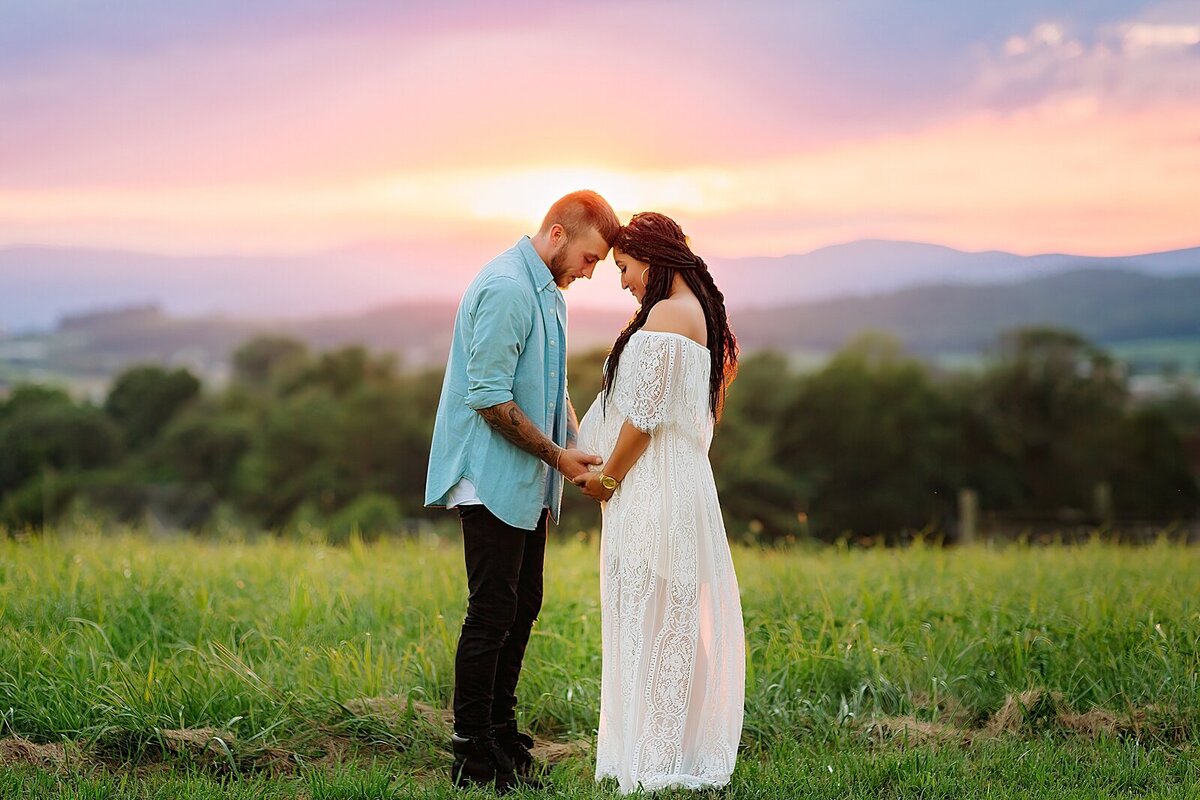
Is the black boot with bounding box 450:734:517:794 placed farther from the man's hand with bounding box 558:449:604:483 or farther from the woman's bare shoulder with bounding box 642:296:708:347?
the woman's bare shoulder with bounding box 642:296:708:347

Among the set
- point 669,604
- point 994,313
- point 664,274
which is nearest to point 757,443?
point 994,313

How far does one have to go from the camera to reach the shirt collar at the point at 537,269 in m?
4.50

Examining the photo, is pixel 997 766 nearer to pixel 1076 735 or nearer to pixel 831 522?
pixel 1076 735

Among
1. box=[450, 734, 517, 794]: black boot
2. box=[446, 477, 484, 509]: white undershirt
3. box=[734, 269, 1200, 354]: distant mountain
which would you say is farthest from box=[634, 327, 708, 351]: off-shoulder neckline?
box=[734, 269, 1200, 354]: distant mountain

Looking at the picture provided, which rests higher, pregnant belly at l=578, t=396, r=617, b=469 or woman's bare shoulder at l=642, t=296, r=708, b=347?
woman's bare shoulder at l=642, t=296, r=708, b=347

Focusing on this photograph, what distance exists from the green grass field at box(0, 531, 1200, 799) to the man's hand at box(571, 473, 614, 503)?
1.06 meters

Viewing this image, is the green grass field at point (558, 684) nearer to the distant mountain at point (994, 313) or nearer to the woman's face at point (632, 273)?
the woman's face at point (632, 273)

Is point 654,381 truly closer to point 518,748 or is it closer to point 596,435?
point 596,435

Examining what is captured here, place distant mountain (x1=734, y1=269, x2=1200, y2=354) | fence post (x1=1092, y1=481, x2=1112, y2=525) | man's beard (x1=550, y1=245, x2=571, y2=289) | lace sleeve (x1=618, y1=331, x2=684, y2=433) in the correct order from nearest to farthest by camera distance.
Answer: lace sleeve (x1=618, y1=331, x2=684, y2=433) < man's beard (x1=550, y1=245, x2=571, y2=289) < fence post (x1=1092, y1=481, x2=1112, y2=525) < distant mountain (x1=734, y1=269, x2=1200, y2=354)

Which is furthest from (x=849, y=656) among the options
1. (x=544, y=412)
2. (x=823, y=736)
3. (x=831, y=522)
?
(x=831, y=522)

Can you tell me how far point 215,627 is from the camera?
19.8ft

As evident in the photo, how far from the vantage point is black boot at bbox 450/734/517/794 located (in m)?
4.41

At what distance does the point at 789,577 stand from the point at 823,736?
187 cm

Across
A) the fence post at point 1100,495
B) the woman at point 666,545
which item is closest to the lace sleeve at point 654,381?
the woman at point 666,545
